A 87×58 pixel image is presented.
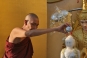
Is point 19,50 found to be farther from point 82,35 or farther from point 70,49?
point 82,35

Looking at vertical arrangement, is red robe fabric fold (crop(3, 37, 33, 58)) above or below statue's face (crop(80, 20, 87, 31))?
below

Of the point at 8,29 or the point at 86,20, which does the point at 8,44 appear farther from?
the point at 86,20

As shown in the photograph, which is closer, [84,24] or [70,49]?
[70,49]

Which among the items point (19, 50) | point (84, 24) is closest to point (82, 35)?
point (84, 24)

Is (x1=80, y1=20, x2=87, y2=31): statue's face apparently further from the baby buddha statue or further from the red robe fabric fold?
the red robe fabric fold

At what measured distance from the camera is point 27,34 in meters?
1.28

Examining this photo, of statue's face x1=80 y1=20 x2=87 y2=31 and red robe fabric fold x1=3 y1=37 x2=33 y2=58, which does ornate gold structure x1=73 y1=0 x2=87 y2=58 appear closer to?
statue's face x1=80 y1=20 x2=87 y2=31

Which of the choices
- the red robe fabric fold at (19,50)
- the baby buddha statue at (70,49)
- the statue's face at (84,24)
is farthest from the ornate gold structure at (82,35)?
the red robe fabric fold at (19,50)

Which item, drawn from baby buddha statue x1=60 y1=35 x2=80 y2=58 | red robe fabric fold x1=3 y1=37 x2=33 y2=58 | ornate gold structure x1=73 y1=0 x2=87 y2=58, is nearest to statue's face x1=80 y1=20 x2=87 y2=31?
ornate gold structure x1=73 y1=0 x2=87 y2=58

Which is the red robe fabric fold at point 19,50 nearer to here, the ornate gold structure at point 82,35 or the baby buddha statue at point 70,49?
the baby buddha statue at point 70,49

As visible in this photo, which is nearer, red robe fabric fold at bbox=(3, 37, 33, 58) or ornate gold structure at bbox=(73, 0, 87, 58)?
red robe fabric fold at bbox=(3, 37, 33, 58)

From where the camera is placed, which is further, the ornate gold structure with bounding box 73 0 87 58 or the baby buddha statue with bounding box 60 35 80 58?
the ornate gold structure with bounding box 73 0 87 58

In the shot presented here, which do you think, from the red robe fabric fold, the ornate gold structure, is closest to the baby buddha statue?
the red robe fabric fold

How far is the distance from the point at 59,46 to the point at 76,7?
0.42 meters
